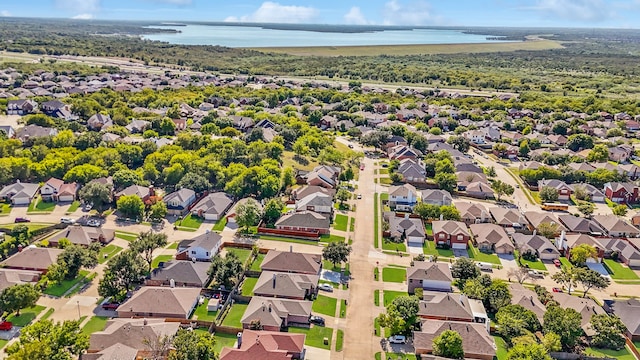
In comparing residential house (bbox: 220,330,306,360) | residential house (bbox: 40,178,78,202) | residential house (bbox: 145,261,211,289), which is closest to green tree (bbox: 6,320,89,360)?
residential house (bbox: 220,330,306,360)

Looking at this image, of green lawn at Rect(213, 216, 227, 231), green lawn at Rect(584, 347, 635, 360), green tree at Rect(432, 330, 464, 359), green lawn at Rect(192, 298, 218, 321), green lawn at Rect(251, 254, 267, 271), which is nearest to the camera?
green tree at Rect(432, 330, 464, 359)

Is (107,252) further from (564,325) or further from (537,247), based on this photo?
(537,247)

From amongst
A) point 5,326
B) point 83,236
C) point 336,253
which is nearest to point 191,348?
point 5,326

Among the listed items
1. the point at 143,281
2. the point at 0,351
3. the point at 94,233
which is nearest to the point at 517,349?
the point at 143,281

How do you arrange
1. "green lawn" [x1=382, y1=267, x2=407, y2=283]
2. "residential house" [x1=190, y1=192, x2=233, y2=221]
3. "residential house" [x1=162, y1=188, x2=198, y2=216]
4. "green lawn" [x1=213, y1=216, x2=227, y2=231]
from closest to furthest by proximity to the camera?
1. "green lawn" [x1=382, y1=267, x2=407, y2=283]
2. "green lawn" [x1=213, y1=216, x2=227, y2=231]
3. "residential house" [x1=190, y1=192, x2=233, y2=221]
4. "residential house" [x1=162, y1=188, x2=198, y2=216]

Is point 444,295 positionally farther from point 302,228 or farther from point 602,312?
point 302,228

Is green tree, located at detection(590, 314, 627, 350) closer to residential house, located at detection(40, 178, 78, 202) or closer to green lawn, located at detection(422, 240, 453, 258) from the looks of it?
green lawn, located at detection(422, 240, 453, 258)
